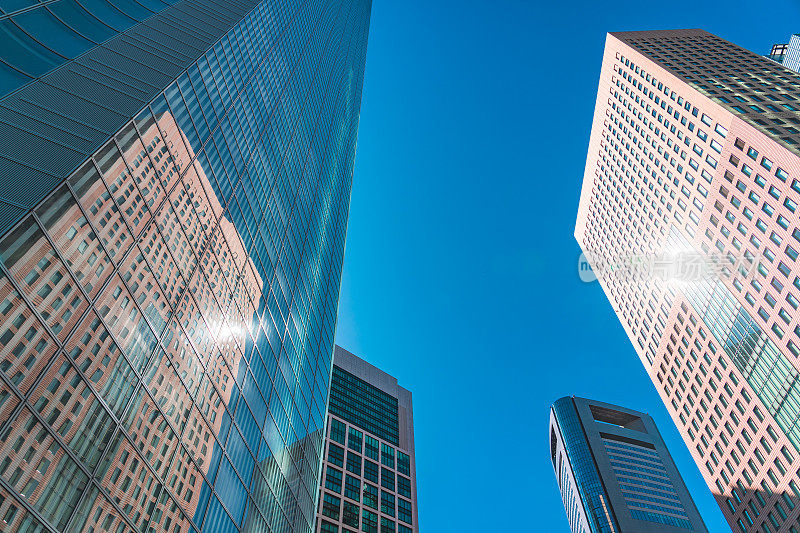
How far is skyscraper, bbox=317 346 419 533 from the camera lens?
3654 inches

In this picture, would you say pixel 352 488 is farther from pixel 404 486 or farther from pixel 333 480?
pixel 404 486

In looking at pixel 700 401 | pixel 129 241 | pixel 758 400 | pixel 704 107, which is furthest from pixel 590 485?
pixel 129 241

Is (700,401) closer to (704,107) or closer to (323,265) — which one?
(704,107)

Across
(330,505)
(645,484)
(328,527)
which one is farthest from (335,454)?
(645,484)

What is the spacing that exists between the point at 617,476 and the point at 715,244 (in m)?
119

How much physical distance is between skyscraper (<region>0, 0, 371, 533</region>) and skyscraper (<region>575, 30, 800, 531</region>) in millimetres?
54901

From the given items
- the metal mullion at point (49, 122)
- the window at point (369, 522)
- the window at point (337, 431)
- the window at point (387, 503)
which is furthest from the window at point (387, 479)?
the metal mullion at point (49, 122)

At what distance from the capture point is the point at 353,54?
11519cm

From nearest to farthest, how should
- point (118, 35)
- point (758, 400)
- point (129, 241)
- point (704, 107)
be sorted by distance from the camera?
1. point (129, 241)
2. point (118, 35)
3. point (758, 400)
4. point (704, 107)

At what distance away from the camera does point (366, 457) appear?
107062 mm

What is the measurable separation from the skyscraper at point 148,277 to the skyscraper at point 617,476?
138113 millimetres

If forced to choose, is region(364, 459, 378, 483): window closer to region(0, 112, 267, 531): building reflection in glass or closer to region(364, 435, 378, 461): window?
region(364, 435, 378, 461): window

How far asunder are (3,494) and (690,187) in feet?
270

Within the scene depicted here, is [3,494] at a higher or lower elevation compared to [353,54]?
lower
